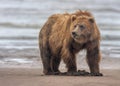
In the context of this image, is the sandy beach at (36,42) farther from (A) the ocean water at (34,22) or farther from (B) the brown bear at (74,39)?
(B) the brown bear at (74,39)

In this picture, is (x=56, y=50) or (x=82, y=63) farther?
(x=82, y=63)

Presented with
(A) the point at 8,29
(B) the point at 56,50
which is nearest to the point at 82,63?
(B) the point at 56,50

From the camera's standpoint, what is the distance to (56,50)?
10078mm

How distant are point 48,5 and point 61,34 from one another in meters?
20.1

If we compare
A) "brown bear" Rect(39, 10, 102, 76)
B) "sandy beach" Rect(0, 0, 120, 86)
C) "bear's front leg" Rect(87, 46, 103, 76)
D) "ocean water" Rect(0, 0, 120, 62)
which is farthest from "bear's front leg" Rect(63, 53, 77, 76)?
"ocean water" Rect(0, 0, 120, 62)

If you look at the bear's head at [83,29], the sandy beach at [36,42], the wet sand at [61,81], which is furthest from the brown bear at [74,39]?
the wet sand at [61,81]

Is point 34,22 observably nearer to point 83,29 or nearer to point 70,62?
point 70,62

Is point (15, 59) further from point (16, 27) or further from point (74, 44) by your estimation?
point (16, 27)

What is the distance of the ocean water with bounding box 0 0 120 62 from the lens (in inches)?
590

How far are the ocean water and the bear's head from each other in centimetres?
424

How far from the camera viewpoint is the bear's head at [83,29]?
951 cm

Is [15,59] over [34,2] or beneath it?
beneath

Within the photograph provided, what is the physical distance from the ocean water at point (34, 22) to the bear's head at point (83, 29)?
4.24 meters

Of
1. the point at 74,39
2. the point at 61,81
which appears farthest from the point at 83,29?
the point at 61,81
